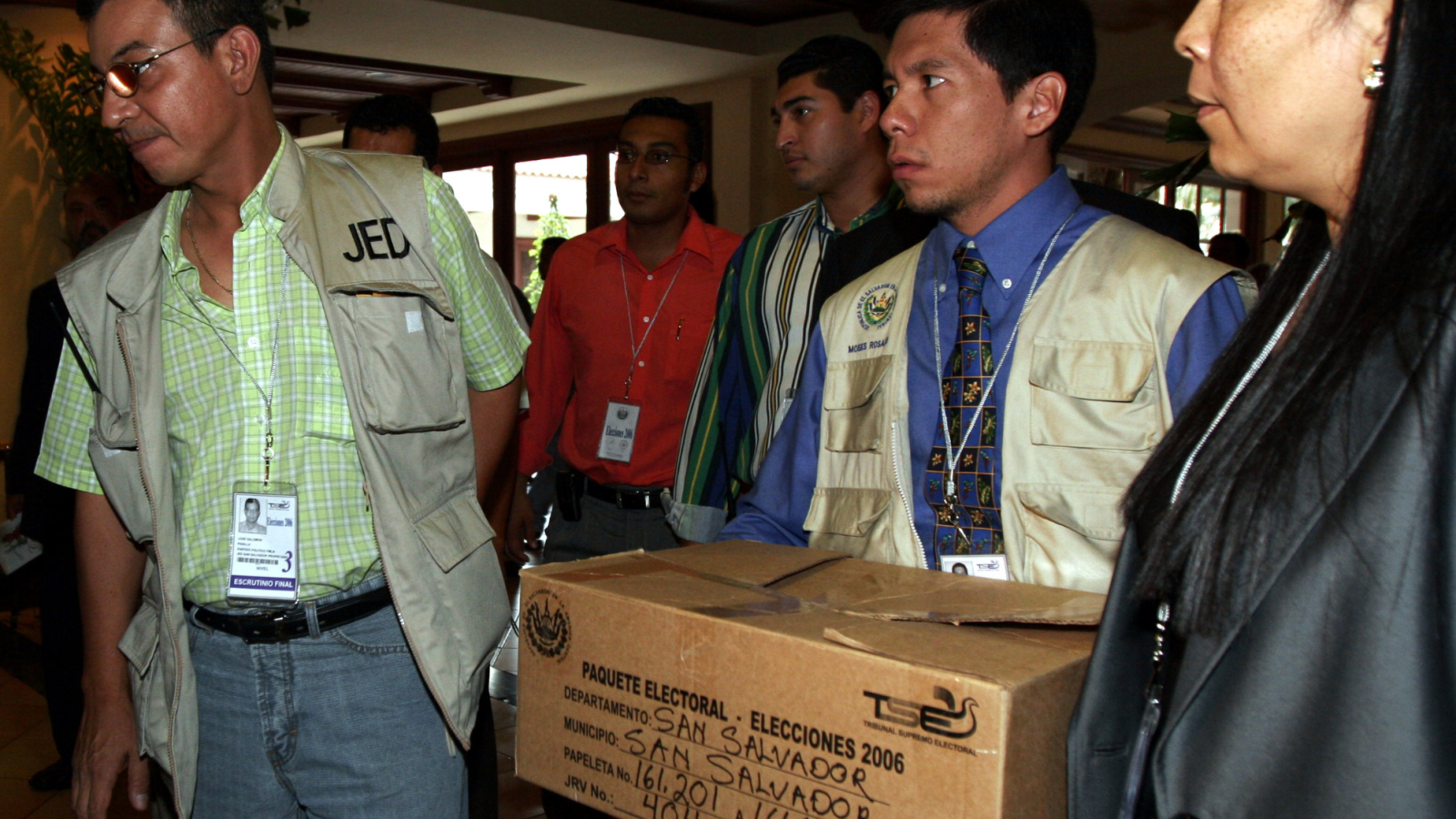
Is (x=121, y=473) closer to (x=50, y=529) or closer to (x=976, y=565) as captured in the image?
(x=976, y=565)

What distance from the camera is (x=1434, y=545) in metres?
0.65

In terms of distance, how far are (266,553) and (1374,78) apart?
1.35 m

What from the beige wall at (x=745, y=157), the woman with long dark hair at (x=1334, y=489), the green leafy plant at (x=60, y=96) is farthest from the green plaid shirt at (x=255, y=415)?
the beige wall at (x=745, y=157)

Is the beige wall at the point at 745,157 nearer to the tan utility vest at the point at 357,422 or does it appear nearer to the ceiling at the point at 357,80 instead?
the ceiling at the point at 357,80

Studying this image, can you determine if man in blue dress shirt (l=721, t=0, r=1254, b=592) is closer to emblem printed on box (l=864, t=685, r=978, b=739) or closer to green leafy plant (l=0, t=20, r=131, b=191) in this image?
emblem printed on box (l=864, t=685, r=978, b=739)

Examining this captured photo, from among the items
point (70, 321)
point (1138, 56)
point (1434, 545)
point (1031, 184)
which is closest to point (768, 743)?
point (1434, 545)

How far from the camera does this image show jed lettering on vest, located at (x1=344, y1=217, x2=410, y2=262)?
1.56 meters

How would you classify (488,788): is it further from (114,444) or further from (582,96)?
(582,96)

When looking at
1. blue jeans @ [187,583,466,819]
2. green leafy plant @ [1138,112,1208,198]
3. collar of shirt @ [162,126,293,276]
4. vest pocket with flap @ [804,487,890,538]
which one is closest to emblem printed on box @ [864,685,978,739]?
vest pocket with flap @ [804,487,890,538]

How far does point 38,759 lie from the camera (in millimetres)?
3543

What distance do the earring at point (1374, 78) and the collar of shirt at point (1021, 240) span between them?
780 millimetres

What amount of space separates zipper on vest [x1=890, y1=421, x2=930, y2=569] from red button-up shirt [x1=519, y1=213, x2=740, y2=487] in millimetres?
1462

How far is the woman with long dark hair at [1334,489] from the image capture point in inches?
25.9

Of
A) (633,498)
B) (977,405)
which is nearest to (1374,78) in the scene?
(977,405)
